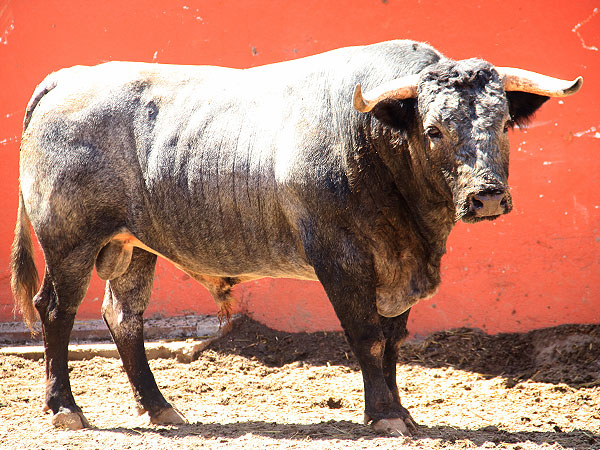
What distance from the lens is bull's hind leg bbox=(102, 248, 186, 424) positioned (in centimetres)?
496

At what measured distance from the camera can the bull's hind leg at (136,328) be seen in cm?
496

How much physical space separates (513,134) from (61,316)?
12.9ft

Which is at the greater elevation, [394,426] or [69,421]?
[394,426]

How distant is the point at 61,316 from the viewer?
4.92 metres

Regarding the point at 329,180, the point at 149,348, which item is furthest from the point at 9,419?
the point at 329,180

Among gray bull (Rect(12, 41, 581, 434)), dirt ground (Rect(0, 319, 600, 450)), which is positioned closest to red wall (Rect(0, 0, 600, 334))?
dirt ground (Rect(0, 319, 600, 450))

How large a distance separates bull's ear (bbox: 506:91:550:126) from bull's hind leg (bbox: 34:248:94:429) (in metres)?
2.70

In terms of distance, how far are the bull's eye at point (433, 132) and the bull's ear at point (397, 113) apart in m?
0.20

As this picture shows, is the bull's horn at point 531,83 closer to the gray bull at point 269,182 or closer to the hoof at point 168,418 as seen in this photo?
the gray bull at point 269,182

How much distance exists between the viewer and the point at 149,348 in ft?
21.3

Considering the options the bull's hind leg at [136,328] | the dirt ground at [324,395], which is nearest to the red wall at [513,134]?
the dirt ground at [324,395]

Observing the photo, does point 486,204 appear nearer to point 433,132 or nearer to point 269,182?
point 433,132

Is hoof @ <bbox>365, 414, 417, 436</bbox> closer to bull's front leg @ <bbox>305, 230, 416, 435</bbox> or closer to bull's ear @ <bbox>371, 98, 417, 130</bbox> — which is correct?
bull's front leg @ <bbox>305, 230, 416, 435</bbox>

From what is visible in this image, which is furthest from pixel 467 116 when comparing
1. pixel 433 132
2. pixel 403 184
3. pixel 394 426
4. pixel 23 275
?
pixel 23 275
